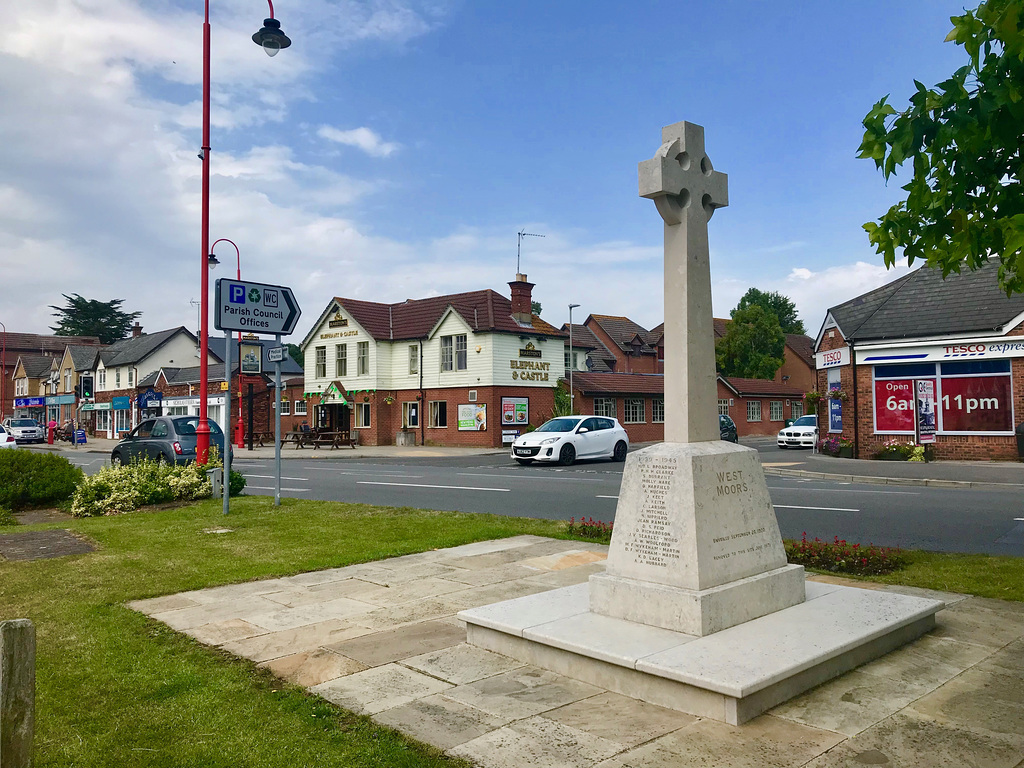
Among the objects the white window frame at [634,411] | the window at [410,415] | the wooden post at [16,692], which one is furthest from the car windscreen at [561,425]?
the wooden post at [16,692]

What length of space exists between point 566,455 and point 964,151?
2132cm

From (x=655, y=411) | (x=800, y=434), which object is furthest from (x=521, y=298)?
(x=800, y=434)

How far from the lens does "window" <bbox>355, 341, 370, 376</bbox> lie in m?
43.8

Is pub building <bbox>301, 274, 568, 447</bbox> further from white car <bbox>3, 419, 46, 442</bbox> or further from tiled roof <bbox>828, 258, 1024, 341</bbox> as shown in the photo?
white car <bbox>3, 419, 46, 442</bbox>

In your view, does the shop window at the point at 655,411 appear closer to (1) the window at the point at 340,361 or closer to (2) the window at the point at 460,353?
(2) the window at the point at 460,353

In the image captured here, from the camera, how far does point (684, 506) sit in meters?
5.02

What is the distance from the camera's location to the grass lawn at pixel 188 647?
3.60 m

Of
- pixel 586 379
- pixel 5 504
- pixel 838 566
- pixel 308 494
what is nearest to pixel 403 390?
pixel 586 379

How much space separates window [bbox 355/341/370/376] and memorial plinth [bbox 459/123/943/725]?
39.0 meters

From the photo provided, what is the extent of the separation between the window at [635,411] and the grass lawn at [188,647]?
33.9 metres

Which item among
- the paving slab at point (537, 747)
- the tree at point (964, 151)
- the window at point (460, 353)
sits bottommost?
the paving slab at point (537, 747)

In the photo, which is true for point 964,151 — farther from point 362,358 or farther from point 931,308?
point 362,358

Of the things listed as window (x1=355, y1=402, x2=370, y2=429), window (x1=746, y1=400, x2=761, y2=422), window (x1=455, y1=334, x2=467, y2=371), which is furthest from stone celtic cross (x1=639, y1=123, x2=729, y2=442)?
window (x1=746, y1=400, x2=761, y2=422)

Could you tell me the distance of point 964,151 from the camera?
4.84m
